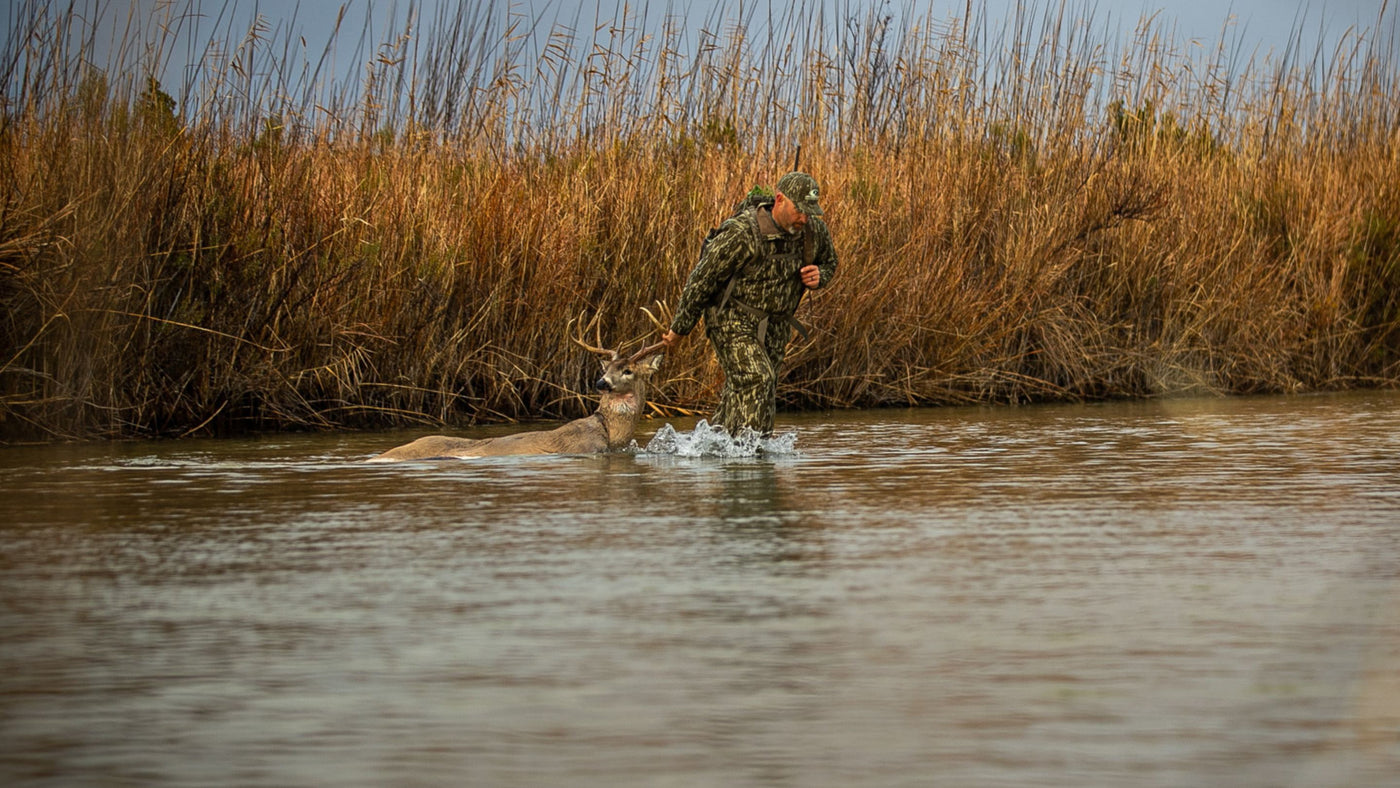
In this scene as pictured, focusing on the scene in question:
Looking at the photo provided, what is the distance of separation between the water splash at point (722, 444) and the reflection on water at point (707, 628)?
1200 mm

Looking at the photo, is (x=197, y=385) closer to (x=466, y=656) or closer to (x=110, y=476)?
(x=110, y=476)

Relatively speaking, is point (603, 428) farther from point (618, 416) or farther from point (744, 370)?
point (744, 370)

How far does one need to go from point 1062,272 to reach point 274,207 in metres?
6.83

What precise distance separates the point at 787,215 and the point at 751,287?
49cm

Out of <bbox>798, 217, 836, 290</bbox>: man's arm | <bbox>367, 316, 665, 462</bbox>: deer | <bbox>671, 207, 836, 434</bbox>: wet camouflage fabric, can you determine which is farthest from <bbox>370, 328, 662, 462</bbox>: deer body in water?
<bbox>798, 217, 836, 290</bbox>: man's arm

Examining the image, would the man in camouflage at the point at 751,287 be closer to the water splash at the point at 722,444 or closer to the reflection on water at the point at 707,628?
the water splash at the point at 722,444

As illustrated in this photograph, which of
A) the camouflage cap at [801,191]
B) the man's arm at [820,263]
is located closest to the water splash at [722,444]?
the man's arm at [820,263]

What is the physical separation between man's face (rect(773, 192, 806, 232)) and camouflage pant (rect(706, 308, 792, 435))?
58 centimetres

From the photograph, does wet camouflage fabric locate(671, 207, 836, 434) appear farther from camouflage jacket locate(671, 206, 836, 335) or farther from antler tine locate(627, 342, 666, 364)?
antler tine locate(627, 342, 666, 364)

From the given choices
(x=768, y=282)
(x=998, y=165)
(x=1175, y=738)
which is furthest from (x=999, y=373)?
(x=1175, y=738)

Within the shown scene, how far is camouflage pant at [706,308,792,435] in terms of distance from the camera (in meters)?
10.5

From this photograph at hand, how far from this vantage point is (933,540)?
670 centimetres

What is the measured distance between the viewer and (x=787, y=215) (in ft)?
34.0

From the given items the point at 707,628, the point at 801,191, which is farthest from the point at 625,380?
the point at 707,628
